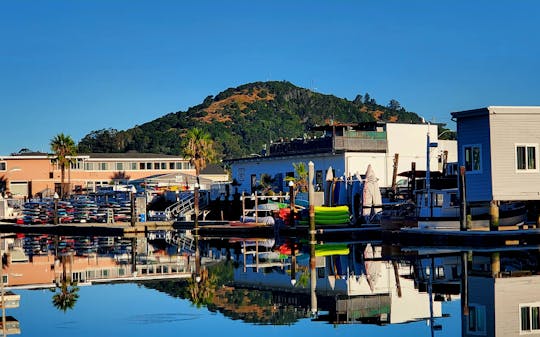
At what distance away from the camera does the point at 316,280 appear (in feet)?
118

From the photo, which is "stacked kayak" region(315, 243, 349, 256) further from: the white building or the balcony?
the balcony

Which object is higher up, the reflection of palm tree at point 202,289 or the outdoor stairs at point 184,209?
the outdoor stairs at point 184,209

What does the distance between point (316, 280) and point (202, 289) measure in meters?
4.28

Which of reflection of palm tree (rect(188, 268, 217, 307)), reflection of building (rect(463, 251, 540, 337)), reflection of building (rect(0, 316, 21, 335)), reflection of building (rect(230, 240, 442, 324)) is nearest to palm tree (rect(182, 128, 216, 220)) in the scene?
reflection of building (rect(230, 240, 442, 324))

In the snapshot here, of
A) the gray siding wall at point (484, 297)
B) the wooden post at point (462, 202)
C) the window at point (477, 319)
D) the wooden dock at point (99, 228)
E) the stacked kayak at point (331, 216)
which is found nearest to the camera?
the window at point (477, 319)

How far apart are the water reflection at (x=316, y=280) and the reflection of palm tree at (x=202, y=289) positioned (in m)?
0.04

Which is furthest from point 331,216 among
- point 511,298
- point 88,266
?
point 511,298

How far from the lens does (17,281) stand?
39.7m

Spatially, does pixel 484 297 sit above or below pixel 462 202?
below

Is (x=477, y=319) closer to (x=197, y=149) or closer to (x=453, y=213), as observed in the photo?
(x=453, y=213)

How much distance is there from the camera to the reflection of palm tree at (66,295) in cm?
3144

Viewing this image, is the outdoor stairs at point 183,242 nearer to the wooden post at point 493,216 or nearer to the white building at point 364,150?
the white building at point 364,150

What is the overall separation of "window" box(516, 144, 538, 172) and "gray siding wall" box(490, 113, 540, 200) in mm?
250

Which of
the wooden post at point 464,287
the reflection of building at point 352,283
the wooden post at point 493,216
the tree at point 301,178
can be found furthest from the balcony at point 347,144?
the wooden post at point 464,287
